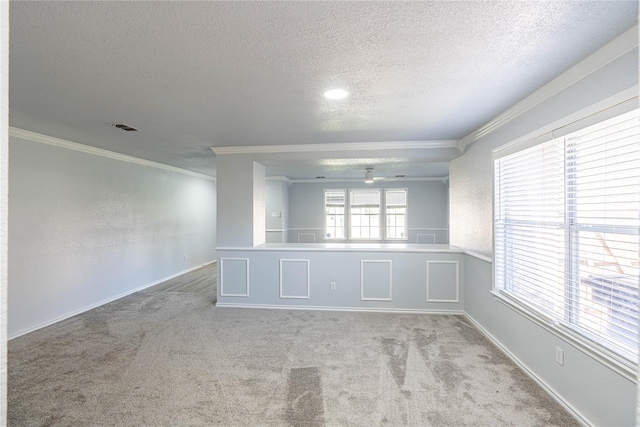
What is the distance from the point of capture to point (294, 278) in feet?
14.0

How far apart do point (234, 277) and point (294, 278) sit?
36.2 inches

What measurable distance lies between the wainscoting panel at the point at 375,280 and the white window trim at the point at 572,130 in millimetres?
1576

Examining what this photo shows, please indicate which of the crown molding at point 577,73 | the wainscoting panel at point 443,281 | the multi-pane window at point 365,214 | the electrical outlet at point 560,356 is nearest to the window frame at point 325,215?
the multi-pane window at point 365,214

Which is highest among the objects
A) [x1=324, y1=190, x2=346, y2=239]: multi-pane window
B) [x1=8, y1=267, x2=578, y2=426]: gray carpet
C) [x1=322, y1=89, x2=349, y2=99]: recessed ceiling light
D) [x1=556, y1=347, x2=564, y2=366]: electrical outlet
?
[x1=322, y1=89, x2=349, y2=99]: recessed ceiling light

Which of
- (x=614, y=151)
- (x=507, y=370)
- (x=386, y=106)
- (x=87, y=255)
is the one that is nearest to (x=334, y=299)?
(x=507, y=370)

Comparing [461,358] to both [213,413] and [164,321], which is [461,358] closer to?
[213,413]

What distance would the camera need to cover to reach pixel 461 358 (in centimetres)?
277

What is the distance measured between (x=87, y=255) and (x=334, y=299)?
12.2ft

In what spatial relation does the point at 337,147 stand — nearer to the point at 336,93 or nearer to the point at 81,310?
the point at 336,93

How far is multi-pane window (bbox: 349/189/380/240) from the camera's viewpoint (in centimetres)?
812

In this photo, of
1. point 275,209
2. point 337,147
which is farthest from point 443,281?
point 275,209

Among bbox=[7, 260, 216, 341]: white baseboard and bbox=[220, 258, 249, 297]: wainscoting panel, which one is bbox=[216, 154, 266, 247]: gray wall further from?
bbox=[7, 260, 216, 341]: white baseboard

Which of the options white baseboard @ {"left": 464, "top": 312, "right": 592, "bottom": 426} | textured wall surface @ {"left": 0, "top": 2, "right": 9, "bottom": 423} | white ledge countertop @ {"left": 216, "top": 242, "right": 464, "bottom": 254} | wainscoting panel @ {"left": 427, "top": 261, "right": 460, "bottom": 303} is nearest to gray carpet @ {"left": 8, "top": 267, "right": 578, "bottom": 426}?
white baseboard @ {"left": 464, "top": 312, "right": 592, "bottom": 426}

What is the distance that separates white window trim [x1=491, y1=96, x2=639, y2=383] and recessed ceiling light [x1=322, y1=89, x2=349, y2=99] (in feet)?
5.23
